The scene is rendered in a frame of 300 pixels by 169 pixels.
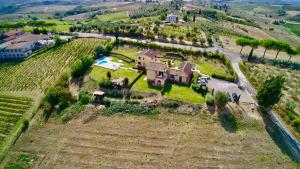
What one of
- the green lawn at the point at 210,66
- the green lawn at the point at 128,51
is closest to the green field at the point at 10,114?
the green lawn at the point at 128,51

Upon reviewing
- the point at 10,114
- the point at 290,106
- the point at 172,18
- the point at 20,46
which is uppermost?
the point at 172,18

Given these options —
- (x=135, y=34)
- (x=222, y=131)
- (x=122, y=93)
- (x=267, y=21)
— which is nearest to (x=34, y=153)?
(x=122, y=93)

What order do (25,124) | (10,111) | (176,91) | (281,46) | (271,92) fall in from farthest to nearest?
(281,46) < (10,111) < (176,91) < (25,124) < (271,92)

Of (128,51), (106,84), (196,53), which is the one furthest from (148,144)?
(128,51)

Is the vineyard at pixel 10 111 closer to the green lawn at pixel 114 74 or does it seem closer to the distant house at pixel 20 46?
the green lawn at pixel 114 74

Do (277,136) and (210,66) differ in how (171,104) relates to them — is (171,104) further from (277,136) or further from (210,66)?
(210,66)

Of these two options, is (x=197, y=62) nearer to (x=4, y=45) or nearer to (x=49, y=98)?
(x=49, y=98)

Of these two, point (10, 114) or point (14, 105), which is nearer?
point (10, 114)
